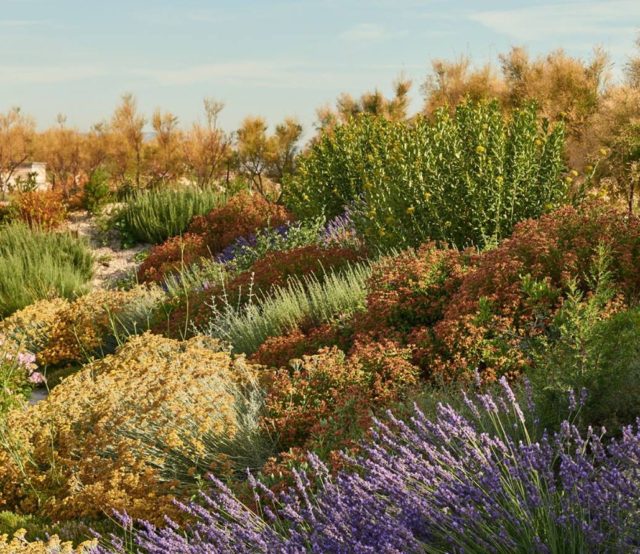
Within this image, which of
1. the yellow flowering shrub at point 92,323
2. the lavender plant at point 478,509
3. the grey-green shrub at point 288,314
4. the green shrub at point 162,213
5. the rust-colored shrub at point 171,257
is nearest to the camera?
the lavender plant at point 478,509

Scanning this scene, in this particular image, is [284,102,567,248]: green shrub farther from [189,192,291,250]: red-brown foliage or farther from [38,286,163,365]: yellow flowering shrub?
[189,192,291,250]: red-brown foliage

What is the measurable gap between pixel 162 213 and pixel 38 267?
3.79 m

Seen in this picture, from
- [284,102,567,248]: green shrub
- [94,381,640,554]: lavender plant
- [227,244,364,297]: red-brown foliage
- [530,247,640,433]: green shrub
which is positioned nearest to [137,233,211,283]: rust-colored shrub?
[227,244,364,297]: red-brown foliage

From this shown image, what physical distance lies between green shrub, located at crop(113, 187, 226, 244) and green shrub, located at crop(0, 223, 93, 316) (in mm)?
1711

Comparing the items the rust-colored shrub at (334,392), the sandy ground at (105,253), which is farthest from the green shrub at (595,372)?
the sandy ground at (105,253)

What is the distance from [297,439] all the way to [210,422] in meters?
0.55

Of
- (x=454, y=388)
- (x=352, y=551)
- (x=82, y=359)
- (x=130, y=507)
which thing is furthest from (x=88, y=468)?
(x=82, y=359)

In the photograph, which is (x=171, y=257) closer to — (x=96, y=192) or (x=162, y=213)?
(x=162, y=213)

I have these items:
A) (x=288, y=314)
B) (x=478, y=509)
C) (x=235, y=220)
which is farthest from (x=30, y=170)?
(x=478, y=509)

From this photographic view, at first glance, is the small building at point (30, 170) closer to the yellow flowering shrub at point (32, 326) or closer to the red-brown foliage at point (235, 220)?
the red-brown foliage at point (235, 220)

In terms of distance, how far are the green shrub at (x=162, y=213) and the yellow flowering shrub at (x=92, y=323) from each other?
16.1 ft

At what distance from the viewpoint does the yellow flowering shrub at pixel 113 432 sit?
477 cm

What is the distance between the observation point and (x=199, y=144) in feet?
70.8

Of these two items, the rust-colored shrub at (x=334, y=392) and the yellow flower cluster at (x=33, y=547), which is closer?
the yellow flower cluster at (x=33, y=547)
